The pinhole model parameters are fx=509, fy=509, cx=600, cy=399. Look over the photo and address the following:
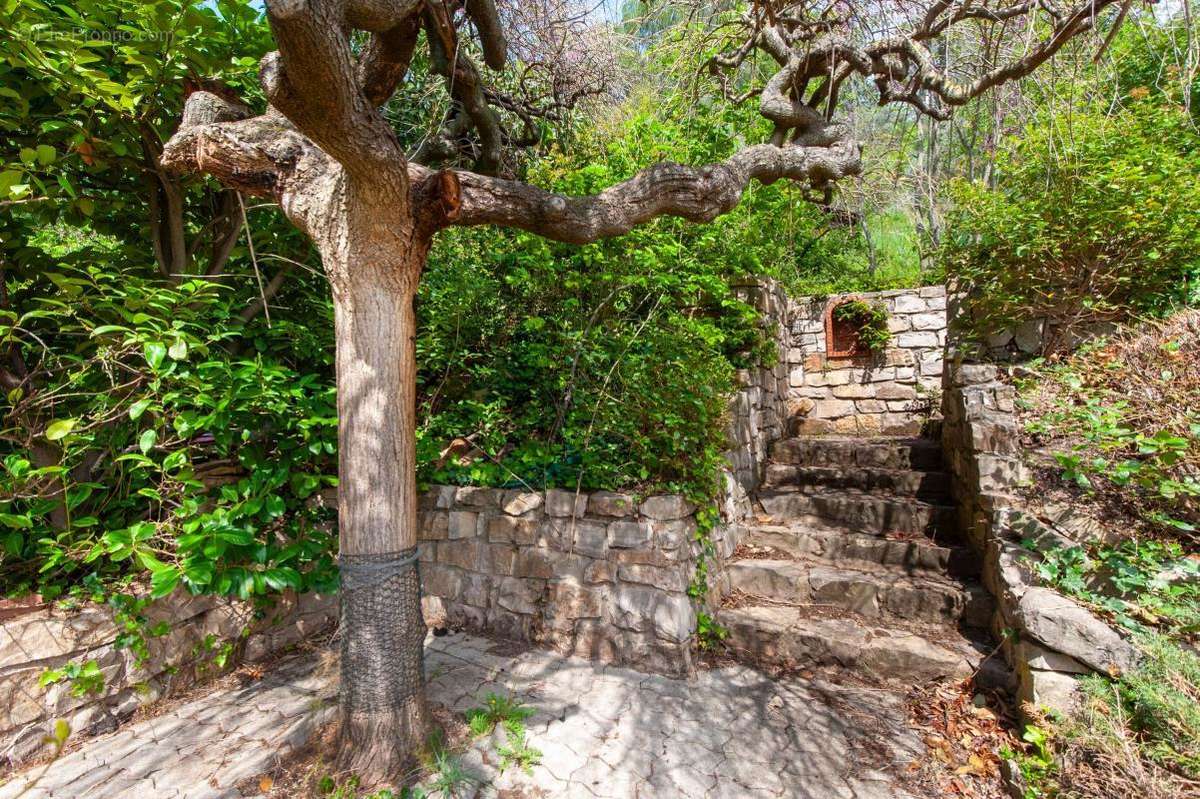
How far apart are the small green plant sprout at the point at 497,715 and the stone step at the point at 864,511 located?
7.23ft

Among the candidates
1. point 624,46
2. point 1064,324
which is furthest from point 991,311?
point 624,46

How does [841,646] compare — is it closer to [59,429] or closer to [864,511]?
[864,511]

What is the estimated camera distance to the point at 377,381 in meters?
1.88

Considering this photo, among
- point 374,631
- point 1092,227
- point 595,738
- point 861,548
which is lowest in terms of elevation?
point 595,738

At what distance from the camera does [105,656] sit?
2.31 meters

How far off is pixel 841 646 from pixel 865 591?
0.41 metres

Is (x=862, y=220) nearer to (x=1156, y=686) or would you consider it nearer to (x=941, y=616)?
(x=941, y=616)

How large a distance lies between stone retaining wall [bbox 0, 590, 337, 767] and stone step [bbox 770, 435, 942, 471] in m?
3.86

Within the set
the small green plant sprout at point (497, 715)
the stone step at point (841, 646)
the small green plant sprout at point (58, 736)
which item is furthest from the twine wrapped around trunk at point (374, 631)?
the stone step at point (841, 646)

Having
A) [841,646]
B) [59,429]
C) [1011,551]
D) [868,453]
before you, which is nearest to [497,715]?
[841,646]

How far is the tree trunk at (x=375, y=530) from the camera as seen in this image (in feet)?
6.07

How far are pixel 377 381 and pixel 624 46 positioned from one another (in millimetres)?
3605

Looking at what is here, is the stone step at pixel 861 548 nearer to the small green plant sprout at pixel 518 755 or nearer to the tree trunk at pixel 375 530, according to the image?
the small green plant sprout at pixel 518 755

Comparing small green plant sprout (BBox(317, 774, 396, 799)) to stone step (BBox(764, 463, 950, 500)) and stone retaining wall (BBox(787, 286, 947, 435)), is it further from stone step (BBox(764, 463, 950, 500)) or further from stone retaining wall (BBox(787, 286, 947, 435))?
stone retaining wall (BBox(787, 286, 947, 435))
